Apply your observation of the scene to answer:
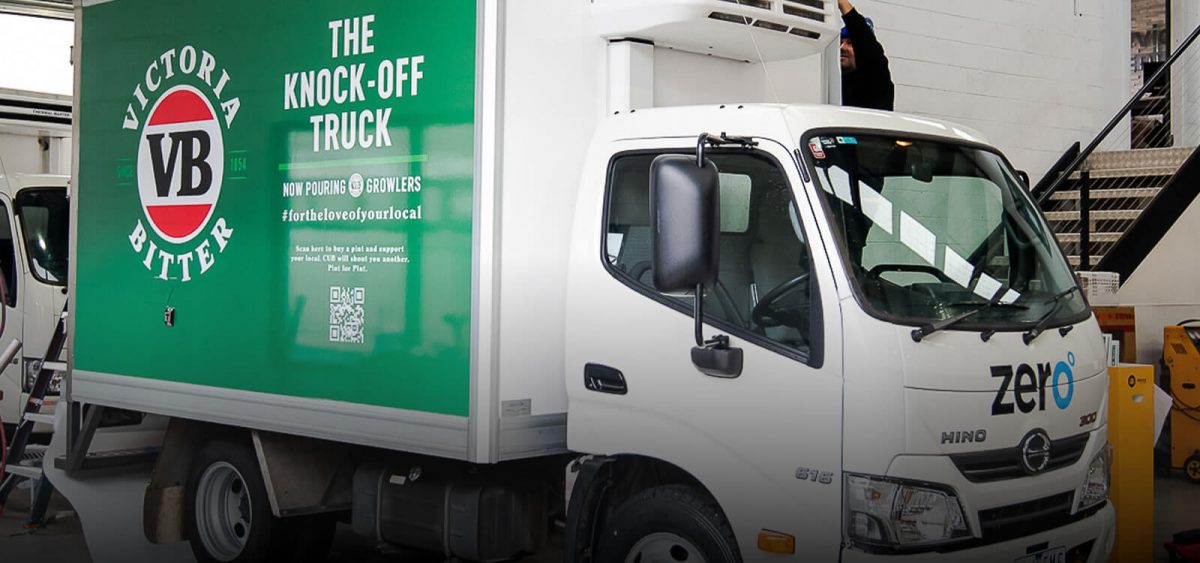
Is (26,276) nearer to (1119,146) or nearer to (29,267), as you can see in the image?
(29,267)

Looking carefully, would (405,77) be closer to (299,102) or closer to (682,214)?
(299,102)

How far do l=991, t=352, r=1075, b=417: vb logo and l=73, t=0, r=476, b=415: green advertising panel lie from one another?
2019mm

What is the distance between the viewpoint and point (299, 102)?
5.68 metres

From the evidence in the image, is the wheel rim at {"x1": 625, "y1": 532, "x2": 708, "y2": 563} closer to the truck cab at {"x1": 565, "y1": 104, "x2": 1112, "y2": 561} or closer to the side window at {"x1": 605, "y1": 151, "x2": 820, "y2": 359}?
the truck cab at {"x1": 565, "y1": 104, "x2": 1112, "y2": 561}

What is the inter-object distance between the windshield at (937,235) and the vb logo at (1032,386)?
16cm

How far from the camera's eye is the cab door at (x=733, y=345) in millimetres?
4094

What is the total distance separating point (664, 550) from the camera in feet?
14.7

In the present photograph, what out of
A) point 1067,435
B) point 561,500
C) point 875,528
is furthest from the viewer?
point 561,500

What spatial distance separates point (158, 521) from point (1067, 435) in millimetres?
4585

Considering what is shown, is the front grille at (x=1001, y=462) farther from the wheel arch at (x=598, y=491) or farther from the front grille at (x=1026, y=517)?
the wheel arch at (x=598, y=491)

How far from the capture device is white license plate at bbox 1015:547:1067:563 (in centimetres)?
420

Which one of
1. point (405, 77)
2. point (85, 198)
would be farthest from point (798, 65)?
point (85, 198)

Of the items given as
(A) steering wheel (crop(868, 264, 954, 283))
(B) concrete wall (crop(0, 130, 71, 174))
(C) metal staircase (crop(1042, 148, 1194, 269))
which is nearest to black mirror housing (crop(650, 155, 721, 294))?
(A) steering wheel (crop(868, 264, 954, 283))

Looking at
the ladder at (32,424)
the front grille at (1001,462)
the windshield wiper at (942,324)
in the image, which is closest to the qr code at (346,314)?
the windshield wiper at (942,324)
